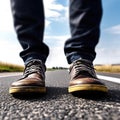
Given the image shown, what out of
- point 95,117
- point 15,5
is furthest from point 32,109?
point 15,5

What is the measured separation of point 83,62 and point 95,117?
2.71 feet

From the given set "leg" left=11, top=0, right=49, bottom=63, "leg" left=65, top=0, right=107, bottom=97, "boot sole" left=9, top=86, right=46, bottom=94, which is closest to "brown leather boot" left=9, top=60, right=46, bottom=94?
"boot sole" left=9, top=86, right=46, bottom=94

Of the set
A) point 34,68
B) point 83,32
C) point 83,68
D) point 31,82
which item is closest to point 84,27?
point 83,32

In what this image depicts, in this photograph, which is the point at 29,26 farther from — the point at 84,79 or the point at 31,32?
the point at 84,79

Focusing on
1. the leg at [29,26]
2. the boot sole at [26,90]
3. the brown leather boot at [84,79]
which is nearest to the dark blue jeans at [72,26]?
the leg at [29,26]

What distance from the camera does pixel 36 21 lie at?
7.45 ft

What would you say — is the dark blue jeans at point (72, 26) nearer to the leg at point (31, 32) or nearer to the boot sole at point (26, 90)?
the leg at point (31, 32)

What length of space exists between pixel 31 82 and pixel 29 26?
0.52 meters

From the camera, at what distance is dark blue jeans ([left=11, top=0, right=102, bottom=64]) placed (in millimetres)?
2218

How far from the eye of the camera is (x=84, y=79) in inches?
74.0

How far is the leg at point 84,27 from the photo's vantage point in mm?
2209

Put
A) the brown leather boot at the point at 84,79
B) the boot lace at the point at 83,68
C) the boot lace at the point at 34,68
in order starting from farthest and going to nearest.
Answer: the boot lace at the point at 34,68, the boot lace at the point at 83,68, the brown leather boot at the point at 84,79

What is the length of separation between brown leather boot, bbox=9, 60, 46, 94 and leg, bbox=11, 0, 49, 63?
0.11 metres

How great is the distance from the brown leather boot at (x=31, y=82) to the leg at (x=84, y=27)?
27cm
